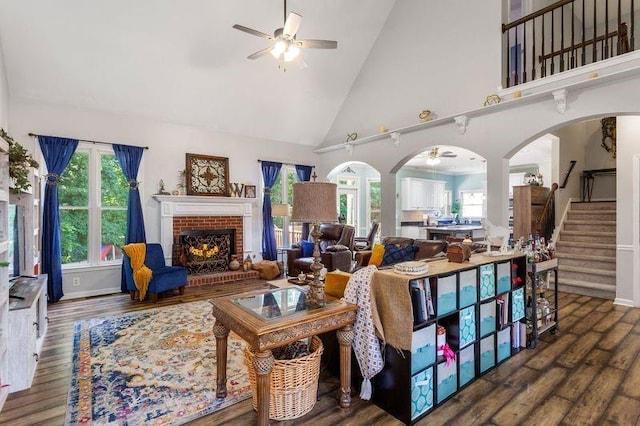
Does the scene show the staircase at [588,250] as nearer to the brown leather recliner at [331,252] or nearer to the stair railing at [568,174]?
the stair railing at [568,174]

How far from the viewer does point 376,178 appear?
34.4 feet

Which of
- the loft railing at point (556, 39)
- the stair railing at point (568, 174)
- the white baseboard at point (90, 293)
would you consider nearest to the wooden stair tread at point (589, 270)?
the stair railing at point (568, 174)

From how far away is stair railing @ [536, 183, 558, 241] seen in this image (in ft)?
19.7

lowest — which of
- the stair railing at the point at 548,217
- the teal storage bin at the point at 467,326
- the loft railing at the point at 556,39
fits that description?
the teal storage bin at the point at 467,326

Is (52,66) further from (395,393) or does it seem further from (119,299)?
(395,393)

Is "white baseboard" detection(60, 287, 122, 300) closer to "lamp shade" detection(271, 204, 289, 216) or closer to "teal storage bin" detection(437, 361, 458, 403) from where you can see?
"lamp shade" detection(271, 204, 289, 216)

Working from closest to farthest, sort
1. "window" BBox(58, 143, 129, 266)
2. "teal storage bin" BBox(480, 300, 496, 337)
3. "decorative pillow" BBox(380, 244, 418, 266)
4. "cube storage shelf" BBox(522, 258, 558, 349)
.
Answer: "teal storage bin" BBox(480, 300, 496, 337) < "cube storage shelf" BBox(522, 258, 558, 349) < "decorative pillow" BBox(380, 244, 418, 266) < "window" BBox(58, 143, 129, 266)

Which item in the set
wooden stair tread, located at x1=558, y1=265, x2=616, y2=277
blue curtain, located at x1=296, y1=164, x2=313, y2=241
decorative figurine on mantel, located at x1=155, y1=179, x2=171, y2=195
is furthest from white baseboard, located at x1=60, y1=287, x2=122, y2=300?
wooden stair tread, located at x1=558, y1=265, x2=616, y2=277

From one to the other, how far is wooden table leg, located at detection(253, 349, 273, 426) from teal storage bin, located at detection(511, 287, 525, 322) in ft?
7.86

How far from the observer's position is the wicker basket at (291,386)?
6.58 ft

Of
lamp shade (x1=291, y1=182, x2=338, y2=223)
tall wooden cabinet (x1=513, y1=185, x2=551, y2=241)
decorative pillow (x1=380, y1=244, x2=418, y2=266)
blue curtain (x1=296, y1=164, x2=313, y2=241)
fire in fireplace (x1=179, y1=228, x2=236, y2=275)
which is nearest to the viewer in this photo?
lamp shade (x1=291, y1=182, x2=338, y2=223)

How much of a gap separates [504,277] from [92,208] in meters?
5.85

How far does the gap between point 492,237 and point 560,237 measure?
400cm

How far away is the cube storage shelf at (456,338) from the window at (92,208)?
5003 millimetres
